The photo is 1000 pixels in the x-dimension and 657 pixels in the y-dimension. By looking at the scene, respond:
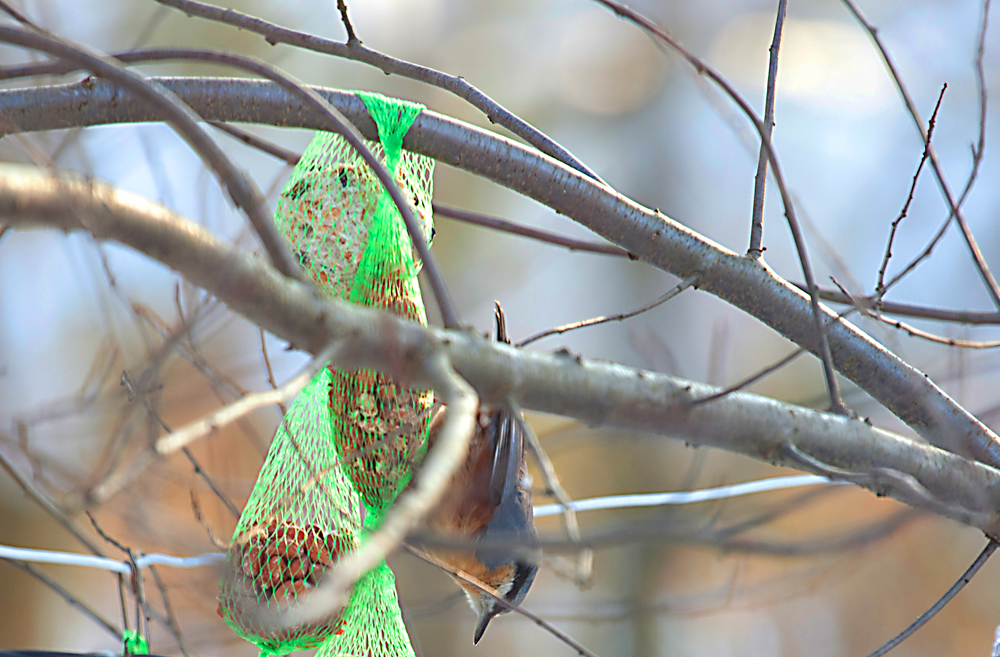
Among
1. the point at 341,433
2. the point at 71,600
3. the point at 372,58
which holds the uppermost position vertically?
→ the point at 372,58

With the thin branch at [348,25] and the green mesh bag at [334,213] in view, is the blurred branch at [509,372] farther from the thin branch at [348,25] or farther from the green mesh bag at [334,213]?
the thin branch at [348,25]

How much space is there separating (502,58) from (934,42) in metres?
2.46

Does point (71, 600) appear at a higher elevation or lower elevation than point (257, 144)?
lower

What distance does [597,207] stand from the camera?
0.86 m

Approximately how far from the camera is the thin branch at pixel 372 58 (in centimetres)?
81

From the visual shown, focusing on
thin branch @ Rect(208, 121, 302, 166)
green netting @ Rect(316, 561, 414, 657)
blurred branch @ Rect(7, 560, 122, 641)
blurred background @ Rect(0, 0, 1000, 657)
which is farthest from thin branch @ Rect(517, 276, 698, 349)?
blurred background @ Rect(0, 0, 1000, 657)

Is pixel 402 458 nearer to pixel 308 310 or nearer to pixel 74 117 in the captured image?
pixel 308 310

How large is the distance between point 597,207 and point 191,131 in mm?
476

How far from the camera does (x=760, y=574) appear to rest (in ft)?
14.1

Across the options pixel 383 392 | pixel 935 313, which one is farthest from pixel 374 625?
pixel 935 313

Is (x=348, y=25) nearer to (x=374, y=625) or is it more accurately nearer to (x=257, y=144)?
(x=257, y=144)

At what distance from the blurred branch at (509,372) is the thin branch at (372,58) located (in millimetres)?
344

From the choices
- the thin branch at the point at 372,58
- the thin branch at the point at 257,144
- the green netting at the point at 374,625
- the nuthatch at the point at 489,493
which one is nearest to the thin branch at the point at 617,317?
the nuthatch at the point at 489,493

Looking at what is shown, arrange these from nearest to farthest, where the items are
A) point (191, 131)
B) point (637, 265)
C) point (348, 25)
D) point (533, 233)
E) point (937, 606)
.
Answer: point (191, 131)
point (937, 606)
point (348, 25)
point (533, 233)
point (637, 265)
